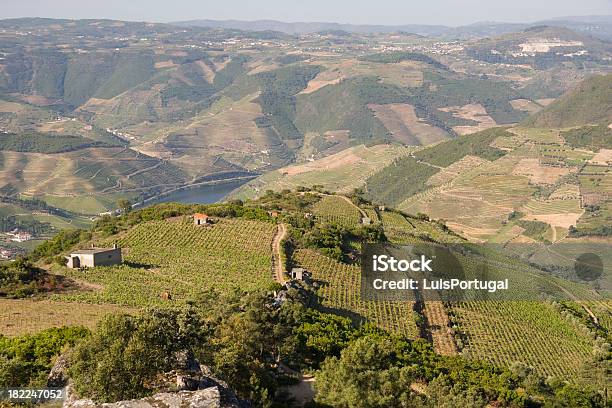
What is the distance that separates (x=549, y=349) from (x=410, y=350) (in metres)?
16.3

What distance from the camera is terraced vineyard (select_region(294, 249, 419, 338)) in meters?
45.3

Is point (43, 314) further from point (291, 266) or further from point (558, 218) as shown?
point (558, 218)

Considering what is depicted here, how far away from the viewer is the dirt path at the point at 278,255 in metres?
48.7

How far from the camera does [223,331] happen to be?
25.7 metres

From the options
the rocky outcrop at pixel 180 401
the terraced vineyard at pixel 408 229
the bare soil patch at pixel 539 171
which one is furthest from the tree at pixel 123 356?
the bare soil patch at pixel 539 171

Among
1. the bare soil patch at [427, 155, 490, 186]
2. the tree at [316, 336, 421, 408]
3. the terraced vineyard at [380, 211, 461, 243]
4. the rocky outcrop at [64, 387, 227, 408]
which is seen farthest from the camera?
the bare soil patch at [427, 155, 490, 186]

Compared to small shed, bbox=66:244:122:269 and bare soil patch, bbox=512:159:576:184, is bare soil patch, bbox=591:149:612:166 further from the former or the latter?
small shed, bbox=66:244:122:269

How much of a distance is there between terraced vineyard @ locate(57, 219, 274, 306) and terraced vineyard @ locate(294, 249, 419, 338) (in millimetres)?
3996

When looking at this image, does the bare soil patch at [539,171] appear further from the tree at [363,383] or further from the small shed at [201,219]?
the tree at [363,383]

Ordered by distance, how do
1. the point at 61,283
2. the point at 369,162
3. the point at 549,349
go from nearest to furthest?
1. the point at 61,283
2. the point at 549,349
3. the point at 369,162

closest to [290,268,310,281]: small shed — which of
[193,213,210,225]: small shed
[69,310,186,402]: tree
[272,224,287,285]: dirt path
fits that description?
[272,224,287,285]: dirt path

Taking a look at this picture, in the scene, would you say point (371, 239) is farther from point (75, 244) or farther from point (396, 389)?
point (396, 389)

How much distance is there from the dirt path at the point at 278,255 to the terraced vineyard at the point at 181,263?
47 cm

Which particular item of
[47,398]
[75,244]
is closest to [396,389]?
[47,398]
